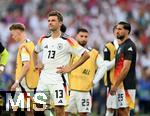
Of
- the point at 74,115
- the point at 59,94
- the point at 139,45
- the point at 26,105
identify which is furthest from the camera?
the point at 139,45

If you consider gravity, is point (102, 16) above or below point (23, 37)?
above

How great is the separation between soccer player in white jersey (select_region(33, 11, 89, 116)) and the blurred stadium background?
11153 mm

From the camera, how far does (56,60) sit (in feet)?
50.6

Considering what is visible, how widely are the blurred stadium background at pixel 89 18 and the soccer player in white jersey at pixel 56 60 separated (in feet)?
36.6

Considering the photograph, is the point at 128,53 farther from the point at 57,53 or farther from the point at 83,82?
the point at 83,82

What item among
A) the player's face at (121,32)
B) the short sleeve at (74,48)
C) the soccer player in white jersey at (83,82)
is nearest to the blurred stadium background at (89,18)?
the soccer player in white jersey at (83,82)

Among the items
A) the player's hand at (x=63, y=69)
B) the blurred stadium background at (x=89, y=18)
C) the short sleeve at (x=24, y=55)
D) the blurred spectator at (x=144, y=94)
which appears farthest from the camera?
the blurred stadium background at (x=89, y=18)

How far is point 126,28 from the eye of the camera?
1620 centimetres

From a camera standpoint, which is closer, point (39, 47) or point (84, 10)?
point (39, 47)

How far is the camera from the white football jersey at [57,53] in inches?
608

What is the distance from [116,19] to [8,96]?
530 inches

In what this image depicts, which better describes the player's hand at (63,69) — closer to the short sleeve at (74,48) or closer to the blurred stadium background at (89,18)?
the short sleeve at (74,48)

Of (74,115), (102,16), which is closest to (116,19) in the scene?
(102,16)

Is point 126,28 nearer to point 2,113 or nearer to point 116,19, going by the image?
point 2,113
